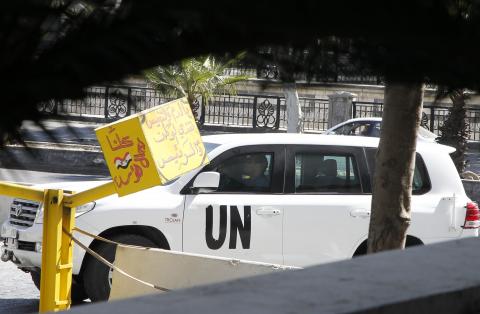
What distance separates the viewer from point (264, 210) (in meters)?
9.54

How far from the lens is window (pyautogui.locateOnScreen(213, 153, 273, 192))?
9.73 meters

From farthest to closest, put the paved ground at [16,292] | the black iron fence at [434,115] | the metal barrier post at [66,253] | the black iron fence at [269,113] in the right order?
1. the black iron fence at [269,113]
2. the black iron fence at [434,115]
3. the paved ground at [16,292]
4. the metal barrier post at [66,253]

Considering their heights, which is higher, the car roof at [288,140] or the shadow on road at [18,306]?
the car roof at [288,140]

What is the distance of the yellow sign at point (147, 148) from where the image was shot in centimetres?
722

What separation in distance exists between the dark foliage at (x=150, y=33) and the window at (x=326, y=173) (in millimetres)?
7405

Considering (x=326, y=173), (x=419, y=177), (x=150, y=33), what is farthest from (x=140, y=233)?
(x=150, y=33)

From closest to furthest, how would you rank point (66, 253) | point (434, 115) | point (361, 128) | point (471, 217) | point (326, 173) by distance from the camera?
point (66, 253), point (326, 173), point (471, 217), point (361, 128), point (434, 115)

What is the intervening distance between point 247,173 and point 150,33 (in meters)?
7.71

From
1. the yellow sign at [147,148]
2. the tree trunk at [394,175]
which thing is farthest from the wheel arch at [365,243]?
the tree trunk at [394,175]

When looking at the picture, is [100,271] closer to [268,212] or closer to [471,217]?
[268,212]

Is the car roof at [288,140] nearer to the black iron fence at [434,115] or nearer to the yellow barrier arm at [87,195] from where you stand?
the yellow barrier arm at [87,195]

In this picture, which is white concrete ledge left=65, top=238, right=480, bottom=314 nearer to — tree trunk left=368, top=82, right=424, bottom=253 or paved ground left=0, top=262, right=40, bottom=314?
tree trunk left=368, top=82, right=424, bottom=253

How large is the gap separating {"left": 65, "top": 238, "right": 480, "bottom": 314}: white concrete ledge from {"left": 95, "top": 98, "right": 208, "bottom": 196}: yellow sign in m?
3.08

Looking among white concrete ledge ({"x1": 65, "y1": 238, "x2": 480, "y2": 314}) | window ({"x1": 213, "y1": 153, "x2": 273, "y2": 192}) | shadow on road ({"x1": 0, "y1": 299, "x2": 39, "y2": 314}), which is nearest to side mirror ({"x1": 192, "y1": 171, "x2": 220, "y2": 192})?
window ({"x1": 213, "y1": 153, "x2": 273, "y2": 192})
